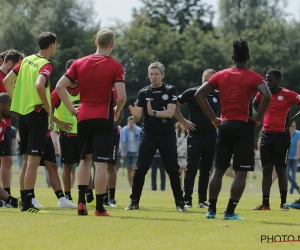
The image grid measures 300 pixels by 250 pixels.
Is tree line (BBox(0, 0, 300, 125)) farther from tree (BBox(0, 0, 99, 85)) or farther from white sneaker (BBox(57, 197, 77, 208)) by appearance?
white sneaker (BBox(57, 197, 77, 208))

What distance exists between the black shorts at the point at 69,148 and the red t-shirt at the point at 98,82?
10.3 feet

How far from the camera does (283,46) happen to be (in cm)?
8075

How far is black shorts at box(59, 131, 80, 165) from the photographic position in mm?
15023

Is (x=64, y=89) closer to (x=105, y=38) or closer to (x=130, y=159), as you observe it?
(x=105, y=38)

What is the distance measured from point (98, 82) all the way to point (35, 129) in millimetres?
1351

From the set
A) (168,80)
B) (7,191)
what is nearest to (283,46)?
(168,80)

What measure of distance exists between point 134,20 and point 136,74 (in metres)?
19.2

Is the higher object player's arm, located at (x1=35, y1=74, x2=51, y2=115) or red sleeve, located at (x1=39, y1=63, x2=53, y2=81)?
red sleeve, located at (x1=39, y1=63, x2=53, y2=81)

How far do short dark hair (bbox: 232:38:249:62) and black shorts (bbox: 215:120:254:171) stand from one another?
0.82 meters

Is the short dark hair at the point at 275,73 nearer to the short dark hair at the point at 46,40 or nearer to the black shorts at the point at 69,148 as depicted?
the black shorts at the point at 69,148

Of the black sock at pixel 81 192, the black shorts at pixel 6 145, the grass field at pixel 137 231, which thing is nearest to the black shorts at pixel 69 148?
the black shorts at pixel 6 145

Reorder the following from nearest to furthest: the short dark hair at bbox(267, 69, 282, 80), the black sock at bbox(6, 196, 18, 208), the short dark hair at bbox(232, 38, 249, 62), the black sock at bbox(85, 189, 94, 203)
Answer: the short dark hair at bbox(232, 38, 249, 62) < the black sock at bbox(6, 196, 18, 208) < the black sock at bbox(85, 189, 94, 203) < the short dark hair at bbox(267, 69, 282, 80)

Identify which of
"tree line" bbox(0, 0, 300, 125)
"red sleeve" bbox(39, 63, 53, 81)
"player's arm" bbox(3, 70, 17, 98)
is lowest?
"player's arm" bbox(3, 70, 17, 98)

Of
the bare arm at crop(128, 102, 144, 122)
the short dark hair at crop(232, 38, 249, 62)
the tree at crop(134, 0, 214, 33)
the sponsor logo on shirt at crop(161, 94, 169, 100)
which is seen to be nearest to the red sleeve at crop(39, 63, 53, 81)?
the bare arm at crop(128, 102, 144, 122)
